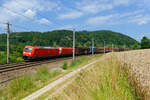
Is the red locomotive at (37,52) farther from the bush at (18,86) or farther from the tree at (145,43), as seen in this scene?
the tree at (145,43)

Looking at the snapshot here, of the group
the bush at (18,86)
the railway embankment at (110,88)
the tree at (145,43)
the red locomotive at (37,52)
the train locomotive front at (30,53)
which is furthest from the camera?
the tree at (145,43)

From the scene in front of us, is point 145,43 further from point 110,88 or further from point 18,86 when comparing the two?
point 110,88

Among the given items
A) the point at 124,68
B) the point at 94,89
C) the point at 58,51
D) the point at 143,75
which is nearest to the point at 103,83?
the point at 94,89

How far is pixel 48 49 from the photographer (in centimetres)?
2631

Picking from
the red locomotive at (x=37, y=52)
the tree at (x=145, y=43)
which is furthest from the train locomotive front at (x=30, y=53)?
the tree at (x=145, y=43)

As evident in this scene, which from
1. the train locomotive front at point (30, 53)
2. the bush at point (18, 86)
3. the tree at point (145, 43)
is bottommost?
the bush at point (18, 86)

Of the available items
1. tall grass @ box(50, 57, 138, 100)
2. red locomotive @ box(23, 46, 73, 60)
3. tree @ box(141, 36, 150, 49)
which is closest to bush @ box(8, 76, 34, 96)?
tall grass @ box(50, 57, 138, 100)

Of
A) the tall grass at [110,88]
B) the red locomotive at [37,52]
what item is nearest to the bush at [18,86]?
the tall grass at [110,88]

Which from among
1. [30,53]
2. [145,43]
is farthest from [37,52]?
[145,43]

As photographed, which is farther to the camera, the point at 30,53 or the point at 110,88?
the point at 30,53

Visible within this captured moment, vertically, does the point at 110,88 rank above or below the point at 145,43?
below

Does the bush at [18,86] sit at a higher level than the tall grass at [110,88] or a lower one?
lower

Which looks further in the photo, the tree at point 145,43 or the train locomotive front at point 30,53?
the tree at point 145,43

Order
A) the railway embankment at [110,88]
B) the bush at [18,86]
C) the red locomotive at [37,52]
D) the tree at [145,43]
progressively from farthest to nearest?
1. the tree at [145,43]
2. the red locomotive at [37,52]
3. the bush at [18,86]
4. the railway embankment at [110,88]
